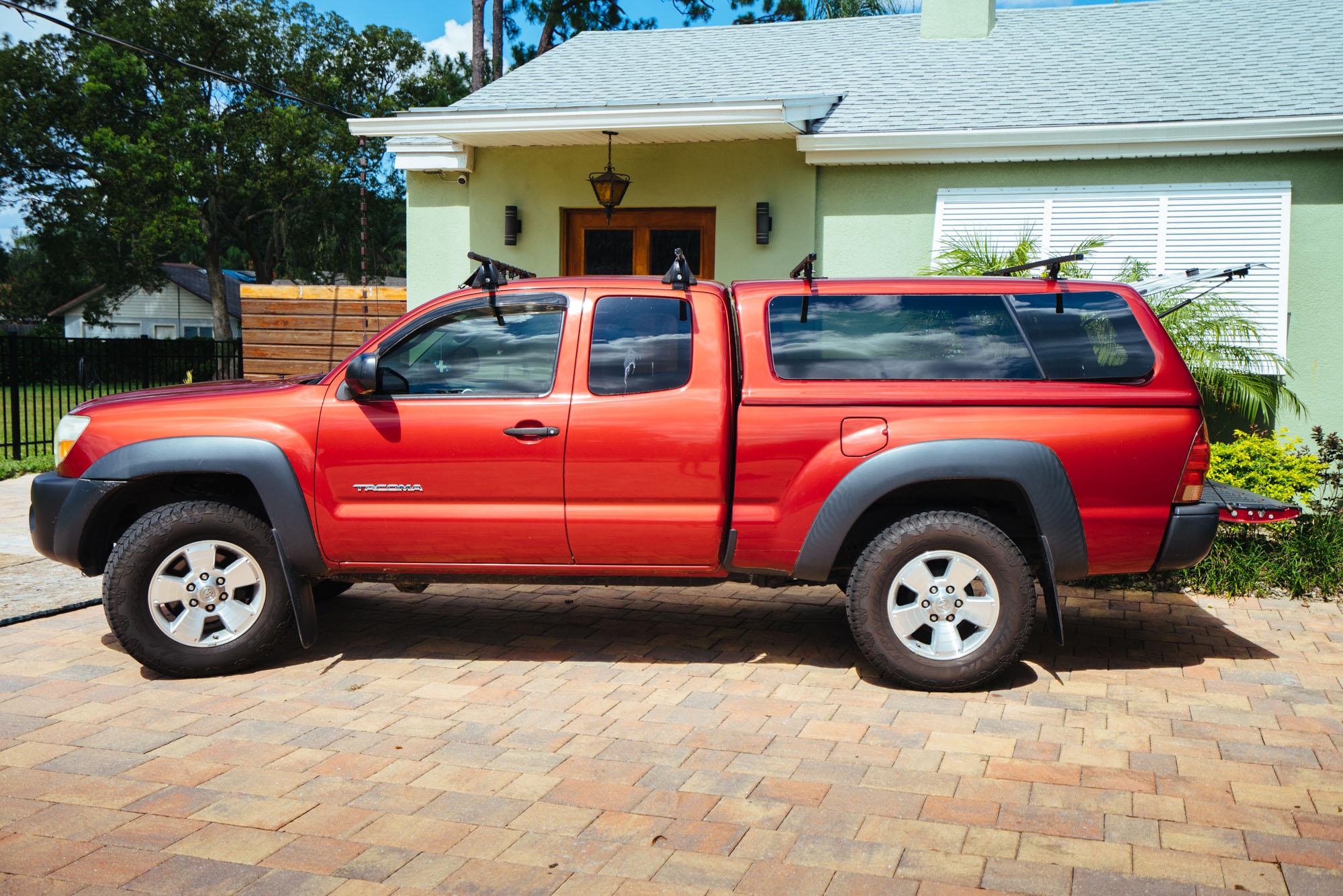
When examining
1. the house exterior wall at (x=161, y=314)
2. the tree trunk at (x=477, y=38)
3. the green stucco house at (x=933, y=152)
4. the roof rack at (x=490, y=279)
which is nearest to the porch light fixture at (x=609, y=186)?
the green stucco house at (x=933, y=152)

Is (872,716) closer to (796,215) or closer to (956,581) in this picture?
(956,581)

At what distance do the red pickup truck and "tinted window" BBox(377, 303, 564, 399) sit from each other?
1 centimetres

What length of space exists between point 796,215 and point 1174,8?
5712 mm

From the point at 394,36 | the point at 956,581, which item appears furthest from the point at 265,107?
the point at 956,581

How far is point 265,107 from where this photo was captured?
120ft

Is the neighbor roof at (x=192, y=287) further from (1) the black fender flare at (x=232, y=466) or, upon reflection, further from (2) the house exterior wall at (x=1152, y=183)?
(1) the black fender flare at (x=232, y=466)

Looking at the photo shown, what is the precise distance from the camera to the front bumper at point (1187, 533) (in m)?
5.00

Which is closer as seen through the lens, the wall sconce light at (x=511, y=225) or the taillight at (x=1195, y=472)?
the taillight at (x=1195, y=472)

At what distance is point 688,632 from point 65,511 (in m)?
3.28

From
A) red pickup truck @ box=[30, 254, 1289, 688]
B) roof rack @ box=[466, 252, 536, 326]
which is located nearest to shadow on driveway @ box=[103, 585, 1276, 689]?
red pickup truck @ box=[30, 254, 1289, 688]

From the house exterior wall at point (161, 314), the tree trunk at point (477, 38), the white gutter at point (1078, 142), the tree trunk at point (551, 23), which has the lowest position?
the white gutter at point (1078, 142)

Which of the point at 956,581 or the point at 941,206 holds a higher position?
the point at 941,206

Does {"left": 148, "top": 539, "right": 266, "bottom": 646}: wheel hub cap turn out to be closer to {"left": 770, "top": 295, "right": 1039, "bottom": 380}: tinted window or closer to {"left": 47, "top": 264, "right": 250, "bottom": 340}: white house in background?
{"left": 770, "top": 295, "right": 1039, "bottom": 380}: tinted window

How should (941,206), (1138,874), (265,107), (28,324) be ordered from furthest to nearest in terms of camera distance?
1. (28,324)
2. (265,107)
3. (941,206)
4. (1138,874)
